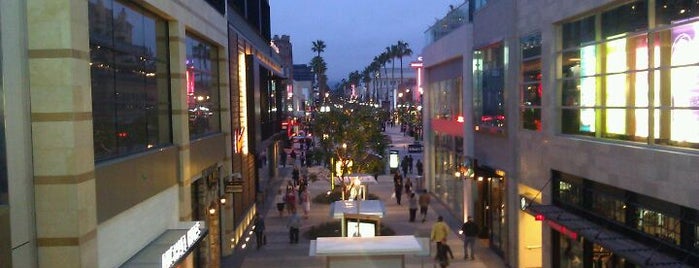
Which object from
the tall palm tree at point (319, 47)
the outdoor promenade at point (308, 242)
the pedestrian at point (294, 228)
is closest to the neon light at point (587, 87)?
the outdoor promenade at point (308, 242)

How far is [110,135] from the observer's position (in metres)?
11.9

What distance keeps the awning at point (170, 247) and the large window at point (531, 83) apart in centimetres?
941

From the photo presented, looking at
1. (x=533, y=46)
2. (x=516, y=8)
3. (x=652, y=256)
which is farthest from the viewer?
(x=516, y=8)

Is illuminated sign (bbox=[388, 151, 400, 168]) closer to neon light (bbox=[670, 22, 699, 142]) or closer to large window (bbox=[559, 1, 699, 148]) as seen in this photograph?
large window (bbox=[559, 1, 699, 148])

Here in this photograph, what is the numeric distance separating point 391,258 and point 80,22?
6.37 metres

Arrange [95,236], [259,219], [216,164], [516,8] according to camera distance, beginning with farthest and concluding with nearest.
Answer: [259,219]
[216,164]
[516,8]
[95,236]

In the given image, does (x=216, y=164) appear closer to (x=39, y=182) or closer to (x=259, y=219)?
(x=259, y=219)

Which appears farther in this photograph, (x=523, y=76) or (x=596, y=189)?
(x=523, y=76)

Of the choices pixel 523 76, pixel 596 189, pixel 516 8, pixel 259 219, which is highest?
pixel 516 8

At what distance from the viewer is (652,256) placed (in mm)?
12055

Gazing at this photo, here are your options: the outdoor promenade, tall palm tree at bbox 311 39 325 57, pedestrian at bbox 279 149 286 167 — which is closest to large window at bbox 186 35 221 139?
the outdoor promenade

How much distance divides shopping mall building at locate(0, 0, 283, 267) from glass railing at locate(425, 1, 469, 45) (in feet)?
33.5

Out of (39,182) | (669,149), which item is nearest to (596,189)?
(669,149)

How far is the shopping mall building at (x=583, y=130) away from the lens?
1202 centimetres
